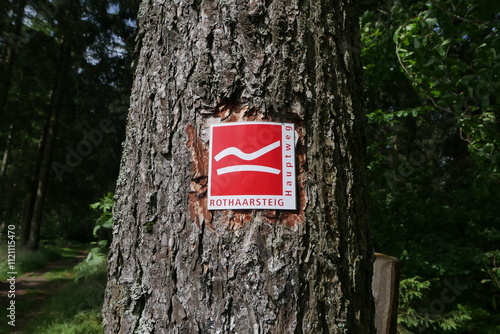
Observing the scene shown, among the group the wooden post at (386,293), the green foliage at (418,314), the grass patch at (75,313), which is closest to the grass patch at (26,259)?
the grass patch at (75,313)

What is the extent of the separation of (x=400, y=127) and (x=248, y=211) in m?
8.05

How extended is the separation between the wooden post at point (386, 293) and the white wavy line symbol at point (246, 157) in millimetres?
971

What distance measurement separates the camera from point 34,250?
38.5 ft

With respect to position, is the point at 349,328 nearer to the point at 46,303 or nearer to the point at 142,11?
the point at 142,11

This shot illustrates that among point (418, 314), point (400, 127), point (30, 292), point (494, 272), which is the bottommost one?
point (30, 292)

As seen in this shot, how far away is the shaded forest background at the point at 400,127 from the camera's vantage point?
273 centimetres

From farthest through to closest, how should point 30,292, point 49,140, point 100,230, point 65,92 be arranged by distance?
point 65,92, point 49,140, point 30,292, point 100,230

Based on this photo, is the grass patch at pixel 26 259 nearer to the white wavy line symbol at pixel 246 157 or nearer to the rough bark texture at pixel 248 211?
the rough bark texture at pixel 248 211

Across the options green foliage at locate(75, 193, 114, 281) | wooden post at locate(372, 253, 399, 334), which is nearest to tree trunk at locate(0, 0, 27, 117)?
green foliage at locate(75, 193, 114, 281)

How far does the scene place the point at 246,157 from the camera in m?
0.99

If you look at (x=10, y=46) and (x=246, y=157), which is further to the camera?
(x=10, y=46)

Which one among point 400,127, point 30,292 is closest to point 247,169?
point 400,127

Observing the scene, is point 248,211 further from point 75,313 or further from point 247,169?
point 75,313

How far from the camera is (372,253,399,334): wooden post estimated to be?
64.3 inches
